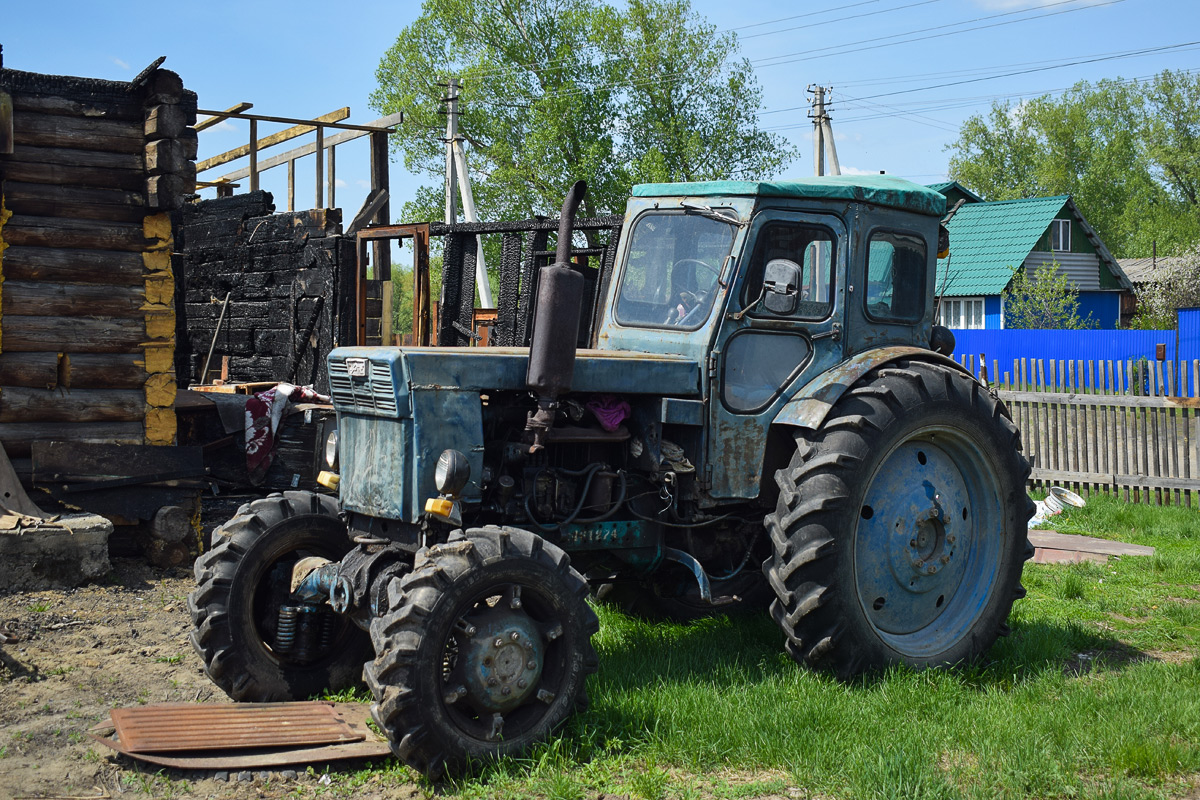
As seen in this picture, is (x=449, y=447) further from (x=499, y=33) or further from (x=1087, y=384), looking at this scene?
(x=499, y=33)

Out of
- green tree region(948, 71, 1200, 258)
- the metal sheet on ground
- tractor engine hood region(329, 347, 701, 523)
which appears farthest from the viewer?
green tree region(948, 71, 1200, 258)

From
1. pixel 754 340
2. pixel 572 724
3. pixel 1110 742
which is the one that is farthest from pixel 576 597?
pixel 1110 742

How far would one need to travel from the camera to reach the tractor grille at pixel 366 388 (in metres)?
4.83

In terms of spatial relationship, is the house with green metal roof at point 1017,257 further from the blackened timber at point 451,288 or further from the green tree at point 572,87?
the blackened timber at point 451,288

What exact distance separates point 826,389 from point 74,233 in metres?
6.63

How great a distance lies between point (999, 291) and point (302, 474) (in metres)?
24.5

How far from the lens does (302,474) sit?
1013 centimetres

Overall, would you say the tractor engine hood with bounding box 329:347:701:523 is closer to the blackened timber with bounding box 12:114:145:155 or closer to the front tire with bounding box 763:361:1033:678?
the front tire with bounding box 763:361:1033:678

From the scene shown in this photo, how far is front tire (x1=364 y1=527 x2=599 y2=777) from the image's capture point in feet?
13.5

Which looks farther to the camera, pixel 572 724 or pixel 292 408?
pixel 292 408

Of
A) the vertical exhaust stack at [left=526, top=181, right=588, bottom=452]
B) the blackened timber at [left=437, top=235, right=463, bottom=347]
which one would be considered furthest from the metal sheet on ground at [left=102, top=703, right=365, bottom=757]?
the blackened timber at [left=437, top=235, right=463, bottom=347]

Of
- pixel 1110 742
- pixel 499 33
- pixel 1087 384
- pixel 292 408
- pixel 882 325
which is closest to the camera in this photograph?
pixel 1110 742

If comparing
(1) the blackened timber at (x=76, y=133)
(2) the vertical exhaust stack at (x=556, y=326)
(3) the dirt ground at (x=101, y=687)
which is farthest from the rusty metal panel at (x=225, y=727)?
(1) the blackened timber at (x=76, y=133)

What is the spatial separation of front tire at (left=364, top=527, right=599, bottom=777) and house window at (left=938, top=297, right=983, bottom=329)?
2871 centimetres
